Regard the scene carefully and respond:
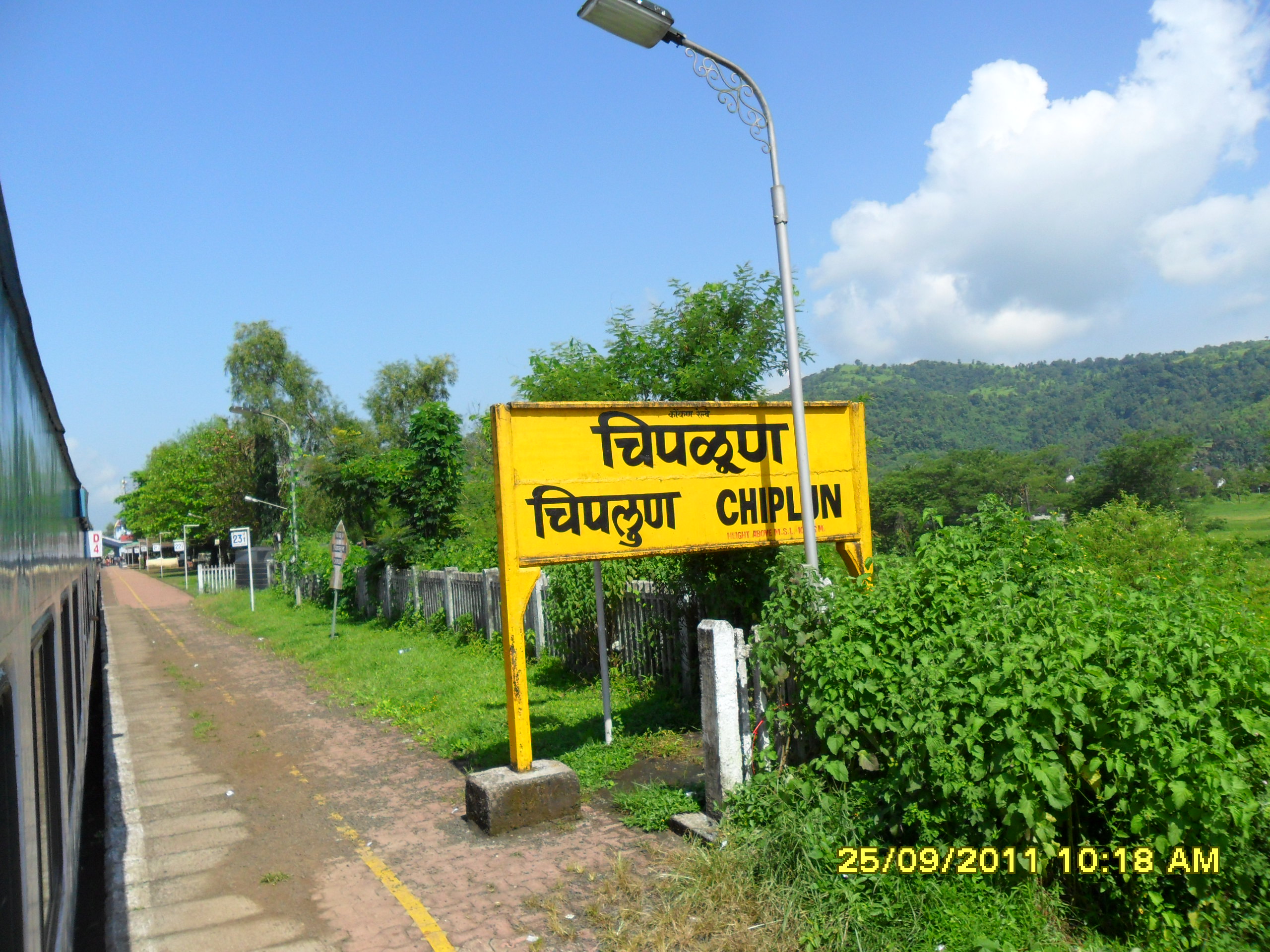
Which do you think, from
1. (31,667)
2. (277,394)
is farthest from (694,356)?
(277,394)

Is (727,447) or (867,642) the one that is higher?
(727,447)

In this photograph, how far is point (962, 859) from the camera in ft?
13.5

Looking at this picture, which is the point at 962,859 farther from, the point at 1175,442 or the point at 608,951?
the point at 1175,442

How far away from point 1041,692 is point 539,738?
18.3 ft

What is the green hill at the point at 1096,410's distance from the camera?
346 feet

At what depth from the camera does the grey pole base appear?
612cm

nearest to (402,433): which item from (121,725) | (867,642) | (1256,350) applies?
(121,725)

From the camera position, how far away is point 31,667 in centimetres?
293

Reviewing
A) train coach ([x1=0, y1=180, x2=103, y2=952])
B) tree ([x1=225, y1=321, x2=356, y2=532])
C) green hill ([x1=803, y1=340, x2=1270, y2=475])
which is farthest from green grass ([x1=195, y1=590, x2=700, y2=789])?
green hill ([x1=803, y1=340, x2=1270, y2=475])

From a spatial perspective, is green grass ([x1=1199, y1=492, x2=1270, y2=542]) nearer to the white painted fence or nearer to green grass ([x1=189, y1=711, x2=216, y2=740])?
green grass ([x1=189, y1=711, x2=216, y2=740])

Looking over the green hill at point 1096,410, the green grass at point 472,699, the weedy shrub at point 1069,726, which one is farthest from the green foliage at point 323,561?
the green hill at point 1096,410

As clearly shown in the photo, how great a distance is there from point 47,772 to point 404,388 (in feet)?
164

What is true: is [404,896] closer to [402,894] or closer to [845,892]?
[402,894]
